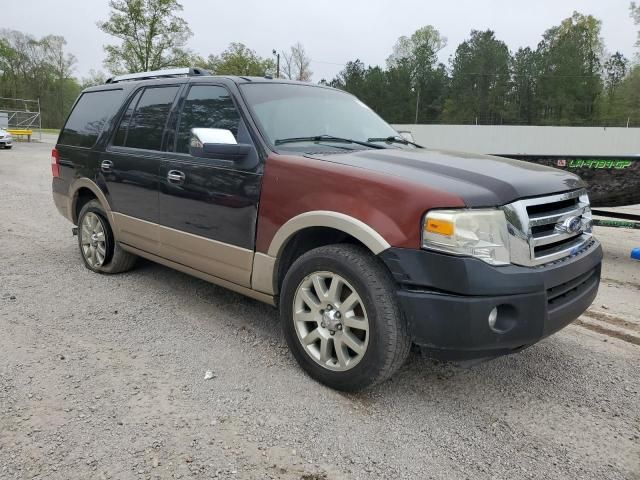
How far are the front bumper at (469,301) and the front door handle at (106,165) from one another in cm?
304

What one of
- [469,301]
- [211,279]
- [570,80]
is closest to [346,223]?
[469,301]

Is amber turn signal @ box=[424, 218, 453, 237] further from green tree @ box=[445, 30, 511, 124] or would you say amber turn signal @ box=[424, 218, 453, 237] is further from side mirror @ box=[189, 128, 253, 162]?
green tree @ box=[445, 30, 511, 124]

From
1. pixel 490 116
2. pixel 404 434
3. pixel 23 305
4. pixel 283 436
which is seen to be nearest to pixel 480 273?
pixel 404 434

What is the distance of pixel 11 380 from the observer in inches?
118

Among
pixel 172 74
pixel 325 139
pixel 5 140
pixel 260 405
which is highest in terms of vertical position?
pixel 172 74

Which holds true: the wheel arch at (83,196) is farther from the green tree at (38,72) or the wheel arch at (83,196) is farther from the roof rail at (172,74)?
the green tree at (38,72)

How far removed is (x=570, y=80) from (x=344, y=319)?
218 feet

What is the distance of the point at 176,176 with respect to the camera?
384 cm

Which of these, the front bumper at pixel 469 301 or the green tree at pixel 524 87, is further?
the green tree at pixel 524 87

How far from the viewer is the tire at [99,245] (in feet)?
16.1

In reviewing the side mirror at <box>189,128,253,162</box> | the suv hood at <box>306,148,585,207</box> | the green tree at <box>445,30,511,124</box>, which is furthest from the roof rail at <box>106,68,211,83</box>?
the green tree at <box>445,30,511,124</box>

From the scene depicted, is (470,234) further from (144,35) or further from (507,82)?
(507,82)

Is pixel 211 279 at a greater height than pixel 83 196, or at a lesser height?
lesser

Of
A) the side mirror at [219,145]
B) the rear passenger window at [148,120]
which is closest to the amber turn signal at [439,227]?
the side mirror at [219,145]
